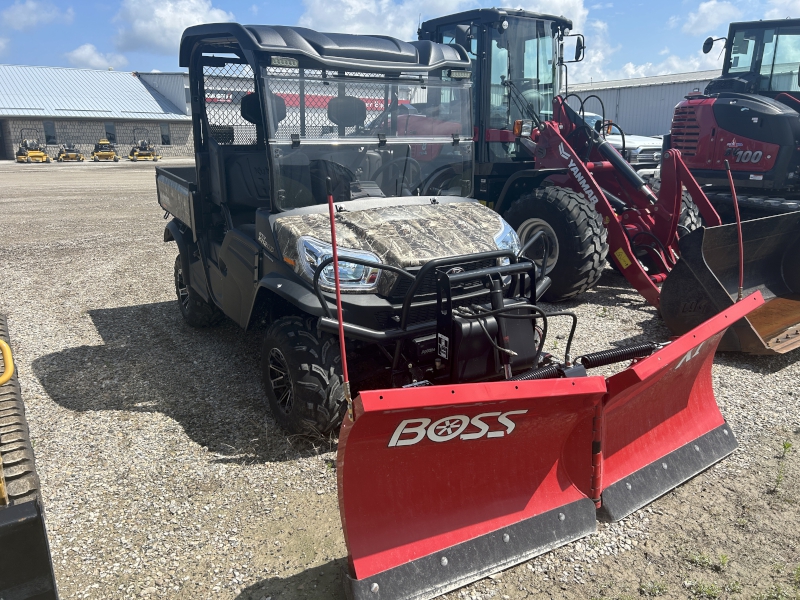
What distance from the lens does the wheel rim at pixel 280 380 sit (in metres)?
3.78

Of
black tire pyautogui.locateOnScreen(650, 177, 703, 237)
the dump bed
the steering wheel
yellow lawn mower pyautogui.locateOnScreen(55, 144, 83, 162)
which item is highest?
the steering wheel

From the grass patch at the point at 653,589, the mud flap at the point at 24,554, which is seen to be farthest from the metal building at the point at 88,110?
the grass patch at the point at 653,589

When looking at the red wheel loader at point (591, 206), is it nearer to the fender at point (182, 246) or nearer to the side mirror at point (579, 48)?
the side mirror at point (579, 48)

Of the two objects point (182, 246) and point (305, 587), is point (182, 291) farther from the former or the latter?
point (305, 587)

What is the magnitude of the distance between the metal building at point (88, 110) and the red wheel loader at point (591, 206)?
38.3m

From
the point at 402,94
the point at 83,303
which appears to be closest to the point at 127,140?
the point at 83,303

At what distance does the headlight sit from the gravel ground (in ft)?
3.11

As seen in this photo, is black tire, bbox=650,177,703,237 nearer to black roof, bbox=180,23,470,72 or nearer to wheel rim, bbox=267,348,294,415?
black roof, bbox=180,23,470,72

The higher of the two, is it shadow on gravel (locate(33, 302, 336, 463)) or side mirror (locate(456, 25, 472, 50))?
Answer: side mirror (locate(456, 25, 472, 50))

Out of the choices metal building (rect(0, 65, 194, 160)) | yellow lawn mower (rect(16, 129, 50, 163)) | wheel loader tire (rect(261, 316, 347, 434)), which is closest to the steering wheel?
wheel loader tire (rect(261, 316, 347, 434))

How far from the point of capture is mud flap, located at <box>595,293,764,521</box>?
3018 mm

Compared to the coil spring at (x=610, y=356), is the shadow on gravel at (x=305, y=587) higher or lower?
lower

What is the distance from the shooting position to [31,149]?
41.5 metres

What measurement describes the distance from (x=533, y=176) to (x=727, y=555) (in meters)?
4.72
